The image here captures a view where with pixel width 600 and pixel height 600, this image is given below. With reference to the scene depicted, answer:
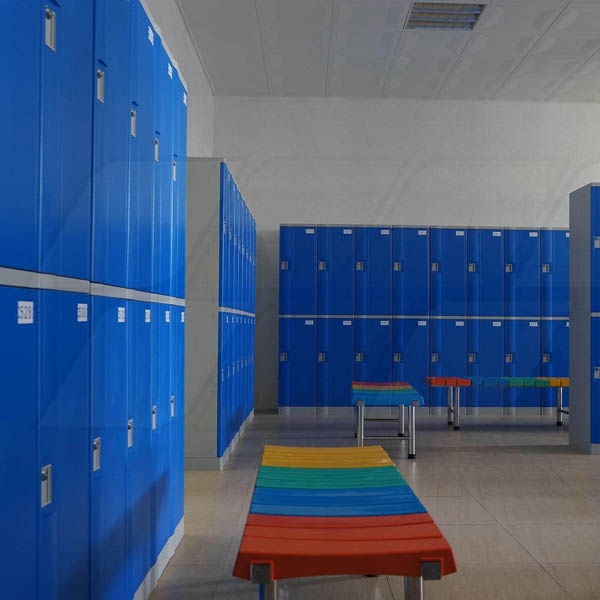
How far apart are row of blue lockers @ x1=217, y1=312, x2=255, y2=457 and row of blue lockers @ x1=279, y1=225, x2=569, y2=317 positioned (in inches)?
46.7

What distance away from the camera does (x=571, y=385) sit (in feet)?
23.0

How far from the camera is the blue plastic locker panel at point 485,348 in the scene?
9492mm

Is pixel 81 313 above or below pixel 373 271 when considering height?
below

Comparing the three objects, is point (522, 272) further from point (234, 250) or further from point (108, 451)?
point (108, 451)

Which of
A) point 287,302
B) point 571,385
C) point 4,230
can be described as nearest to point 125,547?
point 4,230

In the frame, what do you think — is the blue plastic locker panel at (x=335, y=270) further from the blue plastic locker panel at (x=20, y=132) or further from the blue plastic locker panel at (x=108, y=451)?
the blue plastic locker panel at (x=20, y=132)

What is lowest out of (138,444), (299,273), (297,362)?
(138,444)

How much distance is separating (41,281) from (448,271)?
8.15m

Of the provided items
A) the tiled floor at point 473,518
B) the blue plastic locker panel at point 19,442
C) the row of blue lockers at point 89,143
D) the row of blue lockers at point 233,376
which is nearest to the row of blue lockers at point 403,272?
the row of blue lockers at point 233,376

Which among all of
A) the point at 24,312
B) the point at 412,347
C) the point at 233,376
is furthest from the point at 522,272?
the point at 24,312

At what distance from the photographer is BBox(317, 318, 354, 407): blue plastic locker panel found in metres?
9.38

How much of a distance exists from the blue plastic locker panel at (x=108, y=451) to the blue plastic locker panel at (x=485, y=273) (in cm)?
744

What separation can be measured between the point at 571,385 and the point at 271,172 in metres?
4.84

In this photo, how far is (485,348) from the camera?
9.51m
